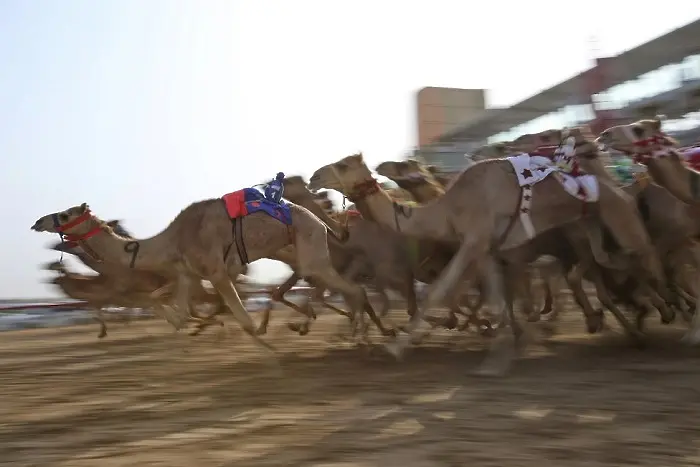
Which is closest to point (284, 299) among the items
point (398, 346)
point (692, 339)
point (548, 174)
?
point (398, 346)

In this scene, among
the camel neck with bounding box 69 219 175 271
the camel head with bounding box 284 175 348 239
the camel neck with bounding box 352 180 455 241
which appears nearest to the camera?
the camel neck with bounding box 352 180 455 241

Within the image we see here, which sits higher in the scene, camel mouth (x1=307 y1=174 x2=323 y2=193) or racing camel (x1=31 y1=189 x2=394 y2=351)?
camel mouth (x1=307 y1=174 x2=323 y2=193)

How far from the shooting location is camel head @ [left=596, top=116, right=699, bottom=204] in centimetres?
674

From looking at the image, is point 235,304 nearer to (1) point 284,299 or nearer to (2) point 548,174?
(1) point 284,299

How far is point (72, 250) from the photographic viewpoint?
1168cm

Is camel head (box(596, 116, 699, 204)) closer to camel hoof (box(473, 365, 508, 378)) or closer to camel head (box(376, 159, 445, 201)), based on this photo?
camel hoof (box(473, 365, 508, 378))

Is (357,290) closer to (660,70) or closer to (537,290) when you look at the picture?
(537,290)

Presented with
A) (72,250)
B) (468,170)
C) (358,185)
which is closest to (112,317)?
(72,250)

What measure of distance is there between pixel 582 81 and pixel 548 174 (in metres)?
16.2

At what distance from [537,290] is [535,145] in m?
5.87

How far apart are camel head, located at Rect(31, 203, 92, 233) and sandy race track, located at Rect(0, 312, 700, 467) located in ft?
4.83

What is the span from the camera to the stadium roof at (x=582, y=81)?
1958cm

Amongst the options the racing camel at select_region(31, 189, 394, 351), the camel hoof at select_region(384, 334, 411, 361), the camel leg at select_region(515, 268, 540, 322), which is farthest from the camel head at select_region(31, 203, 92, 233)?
the camel leg at select_region(515, 268, 540, 322)

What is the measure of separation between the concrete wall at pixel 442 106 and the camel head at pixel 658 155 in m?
25.6
